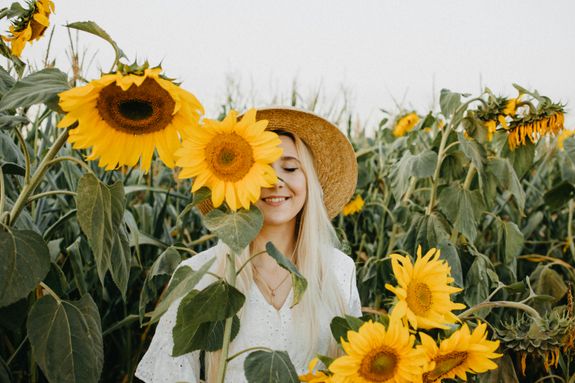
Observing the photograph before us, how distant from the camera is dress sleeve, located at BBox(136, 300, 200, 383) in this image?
143cm

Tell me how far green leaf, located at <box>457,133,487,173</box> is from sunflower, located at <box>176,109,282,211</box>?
0.94m

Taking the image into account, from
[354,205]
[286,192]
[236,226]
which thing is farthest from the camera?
[354,205]

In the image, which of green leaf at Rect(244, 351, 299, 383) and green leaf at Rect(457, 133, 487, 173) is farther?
green leaf at Rect(457, 133, 487, 173)

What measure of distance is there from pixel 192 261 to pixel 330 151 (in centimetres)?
51

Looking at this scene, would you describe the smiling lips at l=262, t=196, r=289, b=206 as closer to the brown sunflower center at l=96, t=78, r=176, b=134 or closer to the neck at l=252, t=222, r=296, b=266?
the neck at l=252, t=222, r=296, b=266

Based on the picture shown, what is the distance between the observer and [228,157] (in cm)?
94

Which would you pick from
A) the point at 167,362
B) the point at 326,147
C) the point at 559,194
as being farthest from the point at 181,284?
the point at 559,194

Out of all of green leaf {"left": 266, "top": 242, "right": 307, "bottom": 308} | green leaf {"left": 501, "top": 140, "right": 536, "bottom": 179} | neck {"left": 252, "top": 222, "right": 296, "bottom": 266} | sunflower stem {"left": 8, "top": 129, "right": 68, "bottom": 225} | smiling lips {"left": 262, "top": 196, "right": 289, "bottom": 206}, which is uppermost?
green leaf {"left": 501, "top": 140, "right": 536, "bottom": 179}

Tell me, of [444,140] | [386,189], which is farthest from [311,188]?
[386,189]

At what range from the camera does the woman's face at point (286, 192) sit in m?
1.54

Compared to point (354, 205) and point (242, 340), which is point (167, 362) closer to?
point (242, 340)

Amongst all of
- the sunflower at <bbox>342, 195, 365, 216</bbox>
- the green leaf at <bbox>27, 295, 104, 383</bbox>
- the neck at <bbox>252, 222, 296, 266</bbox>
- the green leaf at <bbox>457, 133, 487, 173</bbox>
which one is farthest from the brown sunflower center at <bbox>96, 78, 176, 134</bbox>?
the sunflower at <bbox>342, 195, 365, 216</bbox>

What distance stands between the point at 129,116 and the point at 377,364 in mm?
528

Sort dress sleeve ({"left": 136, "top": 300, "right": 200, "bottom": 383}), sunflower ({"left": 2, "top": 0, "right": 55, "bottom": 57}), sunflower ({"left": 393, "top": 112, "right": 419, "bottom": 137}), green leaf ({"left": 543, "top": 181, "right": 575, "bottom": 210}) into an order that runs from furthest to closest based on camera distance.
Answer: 1. sunflower ({"left": 393, "top": 112, "right": 419, "bottom": 137})
2. green leaf ({"left": 543, "top": 181, "right": 575, "bottom": 210})
3. dress sleeve ({"left": 136, "top": 300, "right": 200, "bottom": 383})
4. sunflower ({"left": 2, "top": 0, "right": 55, "bottom": 57})
